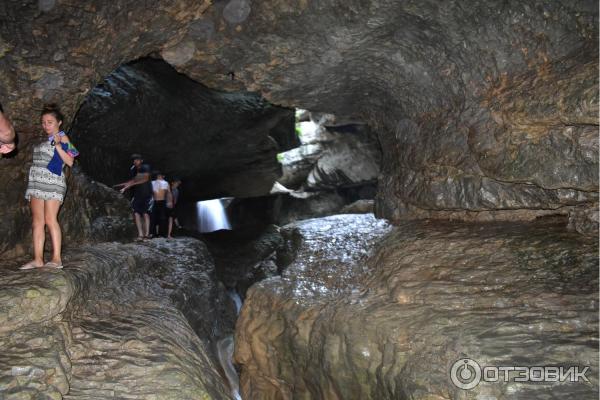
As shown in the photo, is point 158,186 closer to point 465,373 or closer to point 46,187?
point 46,187

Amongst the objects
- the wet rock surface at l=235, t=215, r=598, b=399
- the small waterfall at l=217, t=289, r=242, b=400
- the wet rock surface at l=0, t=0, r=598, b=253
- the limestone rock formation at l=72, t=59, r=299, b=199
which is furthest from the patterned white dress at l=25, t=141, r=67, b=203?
A: the limestone rock formation at l=72, t=59, r=299, b=199

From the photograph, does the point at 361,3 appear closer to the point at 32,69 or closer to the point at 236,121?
the point at 32,69

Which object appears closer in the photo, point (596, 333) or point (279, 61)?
point (596, 333)

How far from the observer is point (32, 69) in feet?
17.1

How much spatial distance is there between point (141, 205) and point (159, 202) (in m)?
0.72

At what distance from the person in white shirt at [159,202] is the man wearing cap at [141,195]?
11.9 inches

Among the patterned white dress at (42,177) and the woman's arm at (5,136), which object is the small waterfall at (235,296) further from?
the woman's arm at (5,136)

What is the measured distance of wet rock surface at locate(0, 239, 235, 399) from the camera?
3.29 meters

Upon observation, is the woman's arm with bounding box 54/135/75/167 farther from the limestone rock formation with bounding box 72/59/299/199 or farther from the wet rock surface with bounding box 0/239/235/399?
the limestone rock formation with bounding box 72/59/299/199

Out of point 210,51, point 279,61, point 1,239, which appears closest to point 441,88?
point 279,61

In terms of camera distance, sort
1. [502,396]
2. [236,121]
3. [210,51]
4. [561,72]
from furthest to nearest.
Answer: [236,121] < [210,51] < [561,72] < [502,396]

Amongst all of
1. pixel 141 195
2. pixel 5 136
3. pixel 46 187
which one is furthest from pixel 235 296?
pixel 5 136

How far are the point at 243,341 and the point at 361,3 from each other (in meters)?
4.64

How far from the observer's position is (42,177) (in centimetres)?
432
